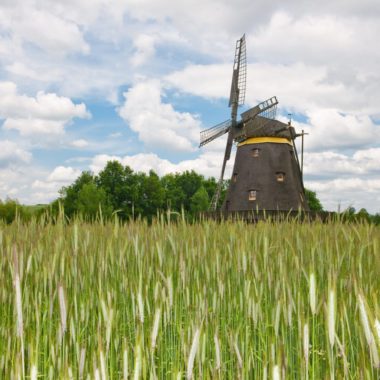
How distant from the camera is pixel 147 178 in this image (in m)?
55.0

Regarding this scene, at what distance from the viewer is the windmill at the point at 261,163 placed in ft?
94.0

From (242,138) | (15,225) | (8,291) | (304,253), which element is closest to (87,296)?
(8,291)

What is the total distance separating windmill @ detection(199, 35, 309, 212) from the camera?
28641 mm

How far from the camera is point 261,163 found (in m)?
29.0

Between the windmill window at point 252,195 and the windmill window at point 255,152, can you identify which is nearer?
the windmill window at point 252,195

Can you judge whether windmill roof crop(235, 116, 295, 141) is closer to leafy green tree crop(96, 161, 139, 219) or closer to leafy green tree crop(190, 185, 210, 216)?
leafy green tree crop(96, 161, 139, 219)

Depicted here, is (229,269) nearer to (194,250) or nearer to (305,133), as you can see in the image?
(194,250)

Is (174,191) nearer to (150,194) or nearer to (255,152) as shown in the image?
(150,194)

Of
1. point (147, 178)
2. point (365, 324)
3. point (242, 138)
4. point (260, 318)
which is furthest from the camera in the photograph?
point (147, 178)

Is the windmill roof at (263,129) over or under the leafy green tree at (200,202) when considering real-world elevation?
over

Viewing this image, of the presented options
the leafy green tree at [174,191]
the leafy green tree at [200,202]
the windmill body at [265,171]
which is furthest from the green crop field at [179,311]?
the leafy green tree at [174,191]

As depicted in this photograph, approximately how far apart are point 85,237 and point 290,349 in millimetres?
2545

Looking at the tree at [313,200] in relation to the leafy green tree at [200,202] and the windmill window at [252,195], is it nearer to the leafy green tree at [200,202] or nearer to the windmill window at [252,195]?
the leafy green tree at [200,202]

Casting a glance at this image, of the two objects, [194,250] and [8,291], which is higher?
[194,250]
